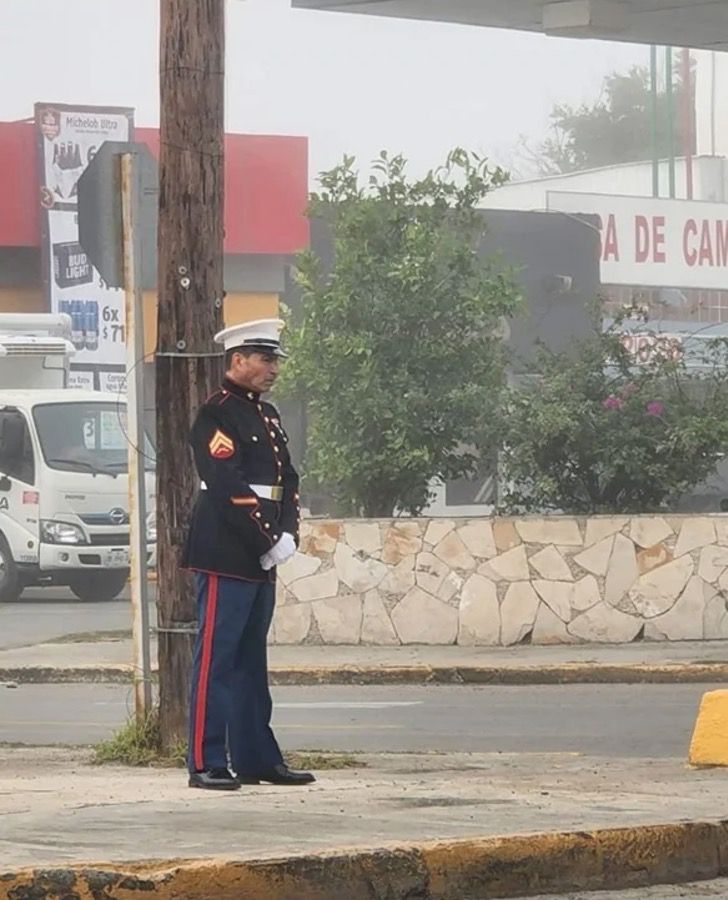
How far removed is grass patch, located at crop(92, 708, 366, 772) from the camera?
1038 cm

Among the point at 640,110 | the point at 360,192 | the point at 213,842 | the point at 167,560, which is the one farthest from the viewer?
the point at 640,110

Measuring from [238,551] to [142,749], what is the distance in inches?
85.3

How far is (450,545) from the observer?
17.2 metres

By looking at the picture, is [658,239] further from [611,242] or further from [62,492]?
[62,492]

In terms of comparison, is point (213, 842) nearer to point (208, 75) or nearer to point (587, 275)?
point (208, 75)

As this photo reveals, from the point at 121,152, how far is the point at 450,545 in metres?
7.08

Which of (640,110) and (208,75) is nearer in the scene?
(208,75)

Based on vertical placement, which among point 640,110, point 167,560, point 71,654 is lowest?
point 71,654

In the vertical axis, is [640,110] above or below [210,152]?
above

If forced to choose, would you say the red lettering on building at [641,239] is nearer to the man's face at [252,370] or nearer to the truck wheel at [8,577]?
the truck wheel at [8,577]

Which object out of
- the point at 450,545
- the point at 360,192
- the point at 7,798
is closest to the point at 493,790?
the point at 7,798

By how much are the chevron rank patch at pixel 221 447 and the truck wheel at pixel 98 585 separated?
646 inches

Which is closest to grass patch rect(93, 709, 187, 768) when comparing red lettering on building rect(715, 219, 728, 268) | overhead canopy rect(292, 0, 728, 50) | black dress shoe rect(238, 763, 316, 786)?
black dress shoe rect(238, 763, 316, 786)

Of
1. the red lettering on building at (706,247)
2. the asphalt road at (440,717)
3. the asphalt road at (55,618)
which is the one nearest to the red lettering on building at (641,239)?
the red lettering on building at (706,247)
